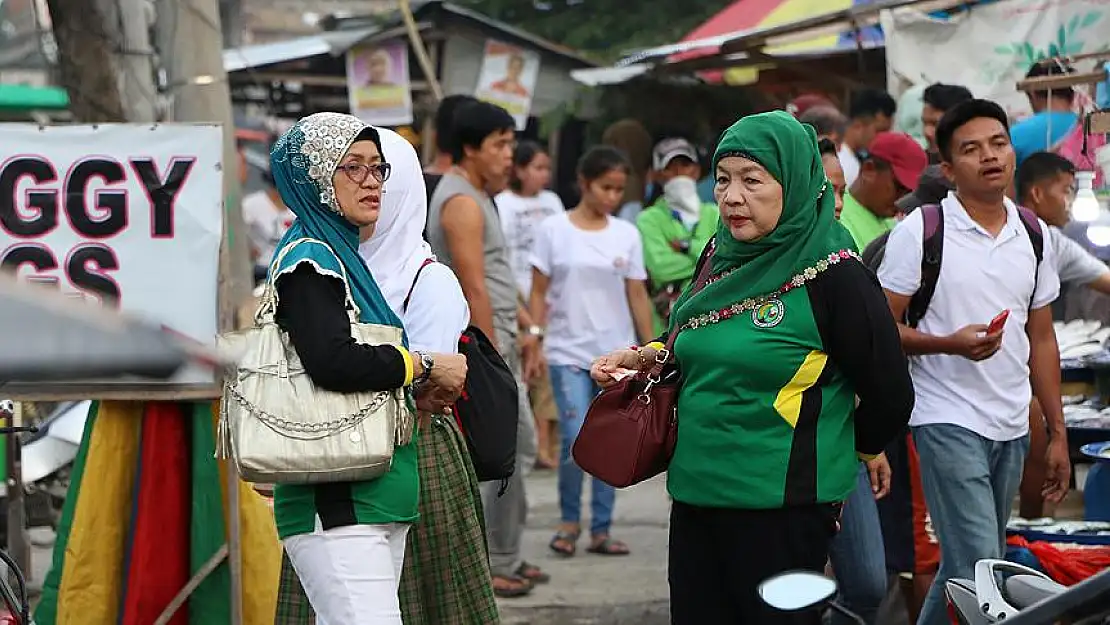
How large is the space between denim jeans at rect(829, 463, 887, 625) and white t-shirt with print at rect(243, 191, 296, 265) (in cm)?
1039

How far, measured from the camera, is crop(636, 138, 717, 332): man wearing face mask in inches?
382

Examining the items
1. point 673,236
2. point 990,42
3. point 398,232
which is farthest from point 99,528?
point 990,42

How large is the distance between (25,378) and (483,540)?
127 inches

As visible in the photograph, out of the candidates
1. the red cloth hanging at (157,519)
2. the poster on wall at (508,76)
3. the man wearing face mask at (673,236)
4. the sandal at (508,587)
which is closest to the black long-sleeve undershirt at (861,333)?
the red cloth hanging at (157,519)

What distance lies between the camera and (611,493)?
8570mm

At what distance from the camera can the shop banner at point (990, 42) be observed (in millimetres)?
8883

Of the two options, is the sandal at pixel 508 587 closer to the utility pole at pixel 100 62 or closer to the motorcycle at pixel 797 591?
the utility pole at pixel 100 62

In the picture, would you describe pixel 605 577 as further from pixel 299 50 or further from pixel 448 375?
pixel 299 50

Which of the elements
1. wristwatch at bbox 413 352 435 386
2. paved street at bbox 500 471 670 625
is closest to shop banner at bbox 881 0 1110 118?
paved street at bbox 500 471 670 625

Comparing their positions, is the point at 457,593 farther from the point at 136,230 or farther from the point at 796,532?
the point at 136,230

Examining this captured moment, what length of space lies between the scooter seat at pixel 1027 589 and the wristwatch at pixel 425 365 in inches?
61.9

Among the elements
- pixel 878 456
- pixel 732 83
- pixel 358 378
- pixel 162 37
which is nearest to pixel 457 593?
pixel 358 378

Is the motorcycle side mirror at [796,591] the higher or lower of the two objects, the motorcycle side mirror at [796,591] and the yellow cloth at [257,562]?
the higher

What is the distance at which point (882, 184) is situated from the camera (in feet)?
22.0
